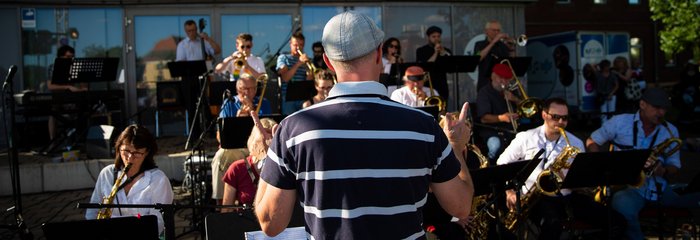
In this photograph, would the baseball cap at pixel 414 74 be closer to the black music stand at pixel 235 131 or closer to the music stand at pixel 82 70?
the black music stand at pixel 235 131

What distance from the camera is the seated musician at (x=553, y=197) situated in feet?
16.9

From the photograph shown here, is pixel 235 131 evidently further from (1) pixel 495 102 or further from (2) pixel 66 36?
(2) pixel 66 36

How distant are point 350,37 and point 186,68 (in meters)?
7.29

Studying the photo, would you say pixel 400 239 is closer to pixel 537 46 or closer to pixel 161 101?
pixel 161 101

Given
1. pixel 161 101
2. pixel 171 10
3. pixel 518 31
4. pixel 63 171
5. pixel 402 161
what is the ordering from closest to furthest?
pixel 402 161 < pixel 63 171 < pixel 161 101 < pixel 171 10 < pixel 518 31

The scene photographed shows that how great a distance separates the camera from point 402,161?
2.10 metres

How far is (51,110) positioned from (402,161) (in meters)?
9.34

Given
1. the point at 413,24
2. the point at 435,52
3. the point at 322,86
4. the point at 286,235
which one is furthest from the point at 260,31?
the point at 286,235

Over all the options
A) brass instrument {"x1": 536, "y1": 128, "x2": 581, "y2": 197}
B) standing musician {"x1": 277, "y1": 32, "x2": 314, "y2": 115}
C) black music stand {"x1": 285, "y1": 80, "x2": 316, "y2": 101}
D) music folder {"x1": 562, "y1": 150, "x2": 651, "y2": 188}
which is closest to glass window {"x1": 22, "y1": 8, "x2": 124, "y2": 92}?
standing musician {"x1": 277, "y1": 32, "x2": 314, "y2": 115}

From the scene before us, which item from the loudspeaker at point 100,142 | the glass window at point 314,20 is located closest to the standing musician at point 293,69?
the loudspeaker at point 100,142

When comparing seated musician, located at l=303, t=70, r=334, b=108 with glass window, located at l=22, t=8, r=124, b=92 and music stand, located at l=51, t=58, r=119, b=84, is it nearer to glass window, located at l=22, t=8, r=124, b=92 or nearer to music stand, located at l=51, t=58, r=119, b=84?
music stand, located at l=51, t=58, r=119, b=84

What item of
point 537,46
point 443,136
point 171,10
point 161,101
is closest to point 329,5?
point 171,10

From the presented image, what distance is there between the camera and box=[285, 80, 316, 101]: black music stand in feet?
25.9

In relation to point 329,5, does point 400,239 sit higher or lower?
lower
